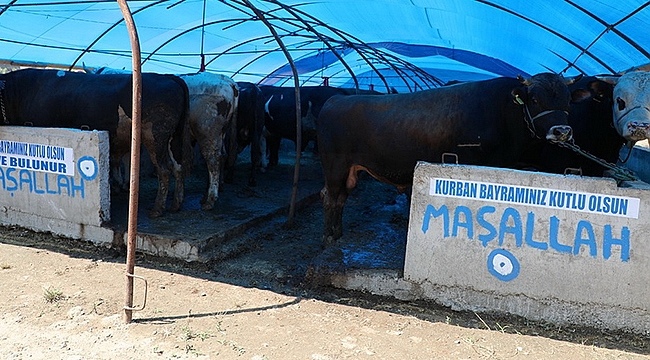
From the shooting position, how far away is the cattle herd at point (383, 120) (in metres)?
4.78

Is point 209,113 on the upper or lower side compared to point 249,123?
upper

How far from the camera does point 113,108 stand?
620 centimetres

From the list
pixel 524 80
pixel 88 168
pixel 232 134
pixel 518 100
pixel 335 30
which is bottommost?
pixel 88 168

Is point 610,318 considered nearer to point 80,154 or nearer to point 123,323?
point 123,323

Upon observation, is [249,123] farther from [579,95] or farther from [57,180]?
[579,95]

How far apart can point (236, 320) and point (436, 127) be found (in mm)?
2601

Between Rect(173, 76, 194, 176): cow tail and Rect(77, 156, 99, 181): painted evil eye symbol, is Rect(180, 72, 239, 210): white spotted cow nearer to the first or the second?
Rect(173, 76, 194, 176): cow tail

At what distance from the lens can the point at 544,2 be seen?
7.56 meters

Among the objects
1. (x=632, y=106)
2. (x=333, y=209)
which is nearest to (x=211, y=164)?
(x=333, y=209)

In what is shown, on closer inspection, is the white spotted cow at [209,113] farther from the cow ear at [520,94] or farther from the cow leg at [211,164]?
the cow ear at [520,94]

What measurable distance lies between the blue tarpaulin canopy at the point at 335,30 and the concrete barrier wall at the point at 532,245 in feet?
11.9

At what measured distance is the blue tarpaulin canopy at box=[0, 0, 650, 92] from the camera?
315 inches

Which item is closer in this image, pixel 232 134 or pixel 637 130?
pixel 637 130

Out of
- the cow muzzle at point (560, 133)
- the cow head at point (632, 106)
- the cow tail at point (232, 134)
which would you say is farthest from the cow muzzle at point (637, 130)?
the cow tail at point (232, 134)
